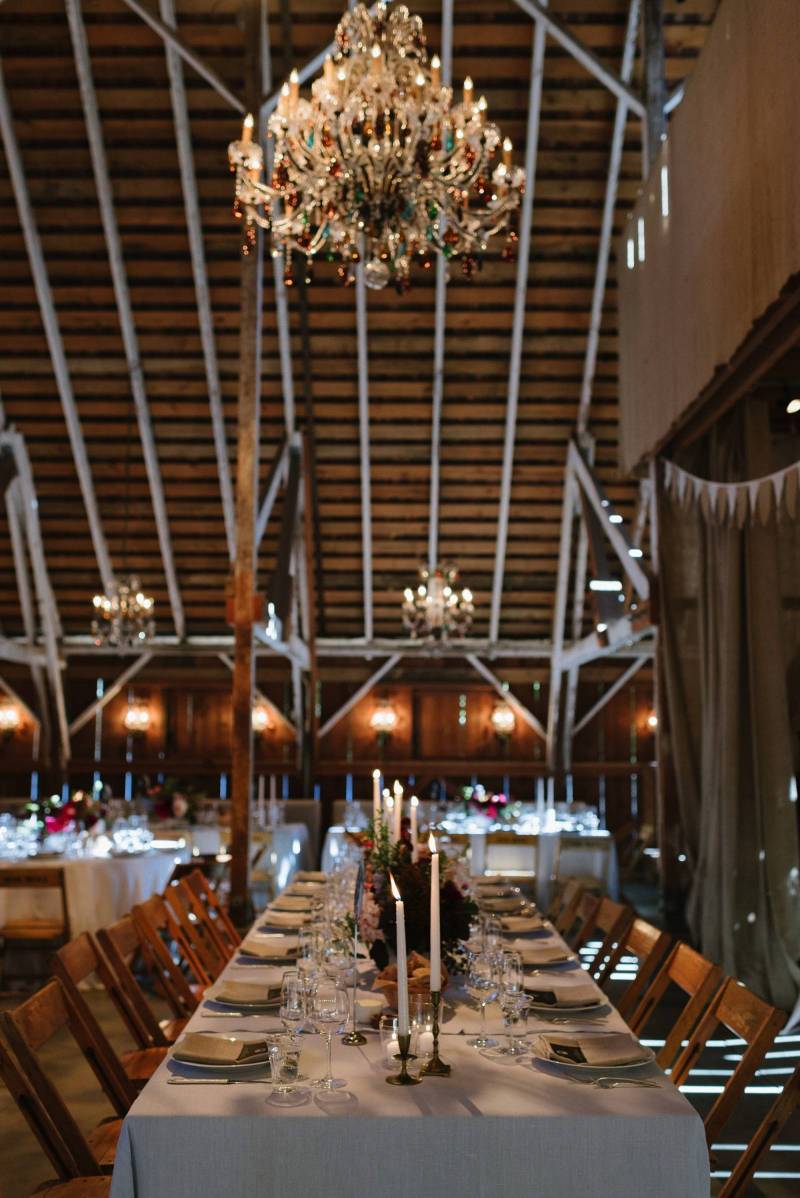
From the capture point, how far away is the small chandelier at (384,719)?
13.7 metres

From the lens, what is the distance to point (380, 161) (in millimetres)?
4648

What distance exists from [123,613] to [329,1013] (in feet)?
28.1

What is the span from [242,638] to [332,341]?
4056 mm

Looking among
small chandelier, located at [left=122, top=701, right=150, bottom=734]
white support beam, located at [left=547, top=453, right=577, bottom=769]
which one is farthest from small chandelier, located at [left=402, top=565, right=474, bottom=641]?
small chandelier, located at [left=122, top=701, right=150, bottom=734]

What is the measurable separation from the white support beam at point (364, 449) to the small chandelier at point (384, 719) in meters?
0.91

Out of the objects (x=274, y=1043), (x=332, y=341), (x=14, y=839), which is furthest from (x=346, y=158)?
(x=332, y=341)

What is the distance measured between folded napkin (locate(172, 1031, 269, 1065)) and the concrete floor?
4.66ft

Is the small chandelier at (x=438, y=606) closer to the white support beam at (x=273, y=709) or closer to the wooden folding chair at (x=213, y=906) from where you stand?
the white support beam at (x=273, y=709)

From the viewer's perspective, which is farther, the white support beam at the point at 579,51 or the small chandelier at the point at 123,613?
the small chandelier at the point at 123,613

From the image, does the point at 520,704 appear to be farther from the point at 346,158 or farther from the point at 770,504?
the point at 346,158

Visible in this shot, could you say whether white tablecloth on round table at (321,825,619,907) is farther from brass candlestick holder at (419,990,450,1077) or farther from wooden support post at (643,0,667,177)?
brass candlestick holder at (419,990,450,1077)

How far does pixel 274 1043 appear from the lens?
8.57 ft

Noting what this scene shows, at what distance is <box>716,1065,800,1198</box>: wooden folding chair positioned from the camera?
2.65 metres

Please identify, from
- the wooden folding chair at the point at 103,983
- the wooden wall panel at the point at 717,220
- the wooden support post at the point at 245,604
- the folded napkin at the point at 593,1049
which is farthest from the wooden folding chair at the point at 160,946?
the wooden wall panel at the point at 717,220
